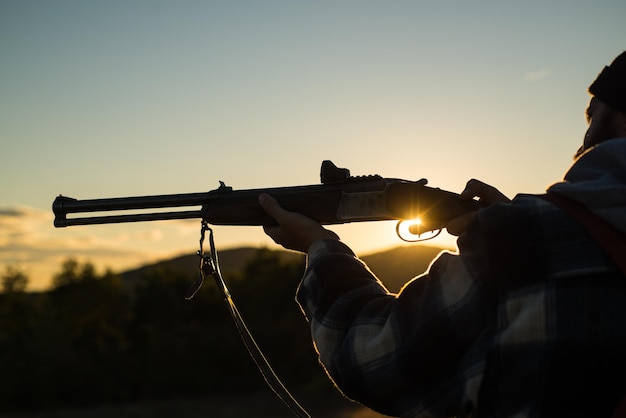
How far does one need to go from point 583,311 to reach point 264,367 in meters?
2.50

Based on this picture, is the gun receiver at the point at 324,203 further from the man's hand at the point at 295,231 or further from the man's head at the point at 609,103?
the man's head at the point at 609,103

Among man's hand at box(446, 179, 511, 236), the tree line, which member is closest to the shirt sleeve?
man's hand at box(446, 179, 511, 236)

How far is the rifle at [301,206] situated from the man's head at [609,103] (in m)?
1.38

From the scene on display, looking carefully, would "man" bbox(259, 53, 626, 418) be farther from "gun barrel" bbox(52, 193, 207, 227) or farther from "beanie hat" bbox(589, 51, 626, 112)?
"gun barrel" bbox(52, 193, 207, 227)

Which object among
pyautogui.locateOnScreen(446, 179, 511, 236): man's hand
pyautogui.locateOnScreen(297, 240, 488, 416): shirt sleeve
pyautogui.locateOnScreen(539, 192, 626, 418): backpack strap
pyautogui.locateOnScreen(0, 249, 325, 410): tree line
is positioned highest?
pyautogui.locateOnScreen(446, 179, 511, 236): man's hand

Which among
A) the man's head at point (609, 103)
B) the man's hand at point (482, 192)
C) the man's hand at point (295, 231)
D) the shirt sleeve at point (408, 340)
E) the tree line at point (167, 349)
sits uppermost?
the man's head at point (609, 103)

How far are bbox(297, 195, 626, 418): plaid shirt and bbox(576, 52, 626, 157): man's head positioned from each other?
0.80m

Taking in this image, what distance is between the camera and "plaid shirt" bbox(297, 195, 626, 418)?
2322 mm

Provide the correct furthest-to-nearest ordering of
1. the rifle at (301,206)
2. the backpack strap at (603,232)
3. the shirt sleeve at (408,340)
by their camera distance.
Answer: the rifle at (301,206) < the shirt sleeve at (408,340) < the backpack strap at (603,232)

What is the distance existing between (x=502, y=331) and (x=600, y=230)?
439mm

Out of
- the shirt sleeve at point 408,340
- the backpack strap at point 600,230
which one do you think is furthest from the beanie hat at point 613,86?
the shirt sleeve at point 408,340

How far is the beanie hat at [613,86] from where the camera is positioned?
304 cm

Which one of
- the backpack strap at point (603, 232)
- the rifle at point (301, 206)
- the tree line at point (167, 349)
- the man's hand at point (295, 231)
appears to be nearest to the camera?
the backpack strap at point (603, 232)

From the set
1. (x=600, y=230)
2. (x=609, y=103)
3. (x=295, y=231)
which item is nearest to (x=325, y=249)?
(x=295, y=231)
